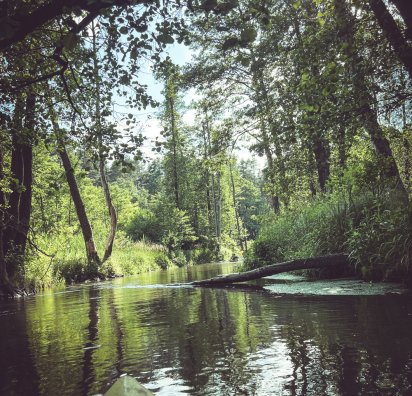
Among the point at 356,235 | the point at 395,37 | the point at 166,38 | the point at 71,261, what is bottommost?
the point at 356,235

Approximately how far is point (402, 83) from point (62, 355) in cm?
557

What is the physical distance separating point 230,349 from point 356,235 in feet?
14.1

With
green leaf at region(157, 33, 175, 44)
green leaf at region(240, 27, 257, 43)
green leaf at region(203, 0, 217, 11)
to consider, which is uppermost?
green leaf at region(203, 0, 217, 11)

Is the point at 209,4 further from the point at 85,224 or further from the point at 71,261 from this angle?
the point at 85,224

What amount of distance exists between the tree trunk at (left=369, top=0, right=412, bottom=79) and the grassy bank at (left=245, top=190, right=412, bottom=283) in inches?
84.1

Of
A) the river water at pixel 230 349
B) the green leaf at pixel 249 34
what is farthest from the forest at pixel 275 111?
the river water at pixel 230 349

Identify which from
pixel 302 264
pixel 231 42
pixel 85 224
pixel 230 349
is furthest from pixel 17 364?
pixel 85 224

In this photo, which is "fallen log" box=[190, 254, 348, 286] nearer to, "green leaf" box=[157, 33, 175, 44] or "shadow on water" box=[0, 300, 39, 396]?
"shadow on water" box=[0, 300, 39, 396]

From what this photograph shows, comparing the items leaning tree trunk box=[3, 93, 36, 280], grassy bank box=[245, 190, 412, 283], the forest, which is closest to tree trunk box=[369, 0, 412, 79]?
the forest

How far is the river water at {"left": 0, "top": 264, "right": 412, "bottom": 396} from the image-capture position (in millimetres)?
2486

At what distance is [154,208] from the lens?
3638cm

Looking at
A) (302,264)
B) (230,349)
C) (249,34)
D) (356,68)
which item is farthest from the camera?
(302,264)

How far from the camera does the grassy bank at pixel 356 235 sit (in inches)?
241

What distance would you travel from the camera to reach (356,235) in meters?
6.88
